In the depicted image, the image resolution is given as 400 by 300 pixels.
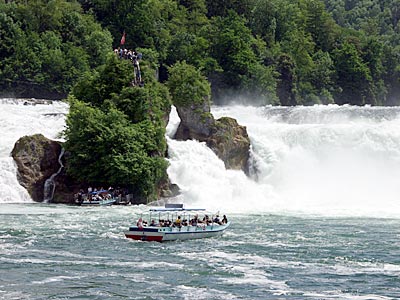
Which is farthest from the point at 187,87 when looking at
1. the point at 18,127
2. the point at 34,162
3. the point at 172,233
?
the point at 172,233

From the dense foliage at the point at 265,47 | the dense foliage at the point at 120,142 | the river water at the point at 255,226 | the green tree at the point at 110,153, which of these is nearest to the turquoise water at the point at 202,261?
the river water at the point at 255,226

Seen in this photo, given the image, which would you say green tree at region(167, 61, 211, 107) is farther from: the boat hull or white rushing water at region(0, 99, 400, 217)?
the boat hull

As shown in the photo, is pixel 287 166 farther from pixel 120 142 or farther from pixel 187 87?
pixel 120 142

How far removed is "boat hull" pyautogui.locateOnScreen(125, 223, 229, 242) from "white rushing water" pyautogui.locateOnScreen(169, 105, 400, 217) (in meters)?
13.8

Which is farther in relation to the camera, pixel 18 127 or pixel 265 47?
pixel 265 47

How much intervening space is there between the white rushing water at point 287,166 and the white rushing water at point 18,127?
0.06 m

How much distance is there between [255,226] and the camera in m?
48.9

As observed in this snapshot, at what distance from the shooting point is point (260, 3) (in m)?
124

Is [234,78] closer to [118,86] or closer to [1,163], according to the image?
[118,86]

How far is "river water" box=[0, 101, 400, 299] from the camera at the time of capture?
33344 mm

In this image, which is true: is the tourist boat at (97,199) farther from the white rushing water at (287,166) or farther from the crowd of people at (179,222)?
the crowd of people at (179,222)

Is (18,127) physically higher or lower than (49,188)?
higher

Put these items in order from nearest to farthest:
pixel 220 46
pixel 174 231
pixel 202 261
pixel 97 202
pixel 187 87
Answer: pixel 202 261 → pixel 174 231 → pixel 97 202 → pixel 187 87 → pixel 220 46

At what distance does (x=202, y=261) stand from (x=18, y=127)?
3098 cm
